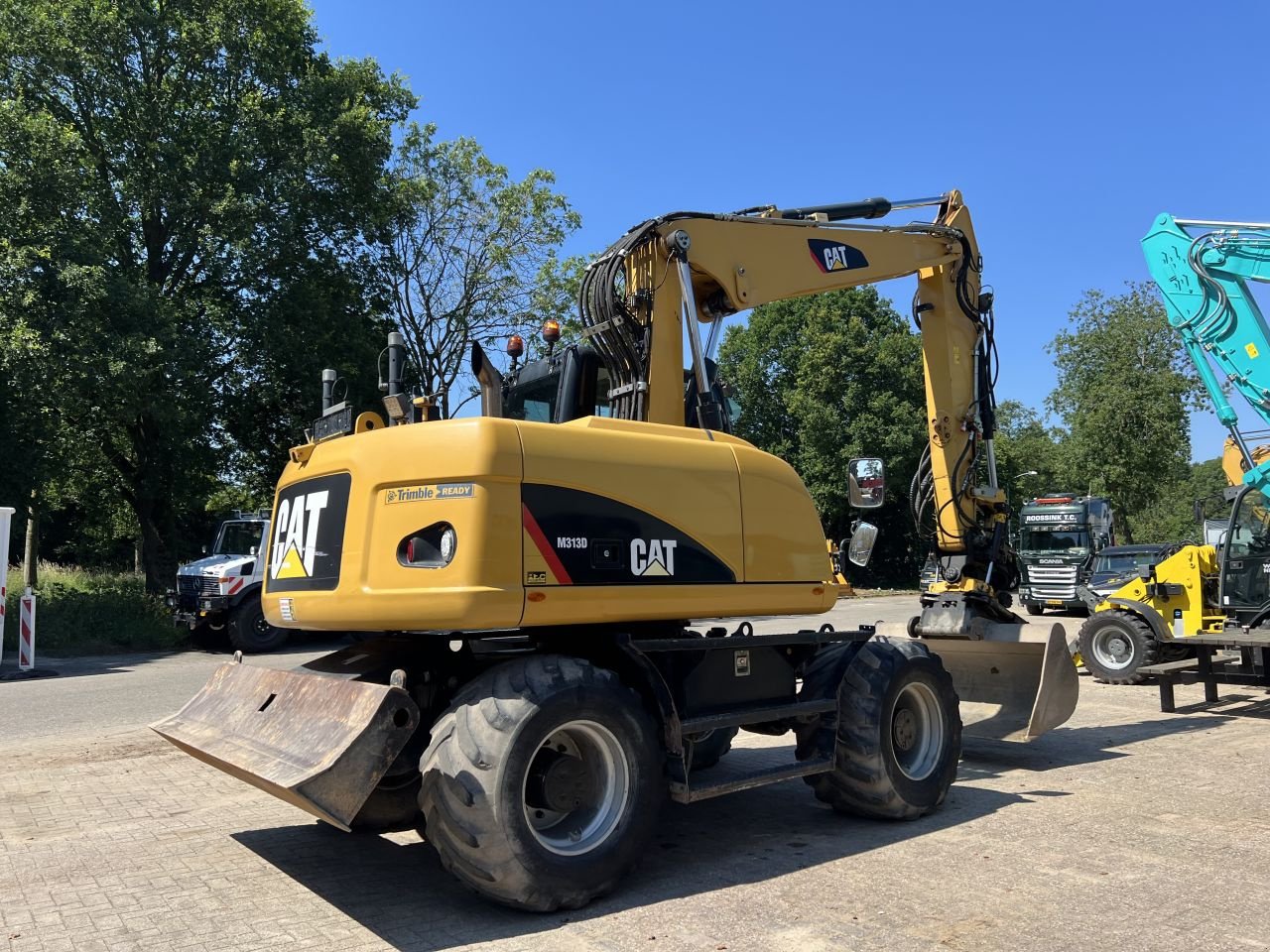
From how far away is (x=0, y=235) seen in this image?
59.1ft

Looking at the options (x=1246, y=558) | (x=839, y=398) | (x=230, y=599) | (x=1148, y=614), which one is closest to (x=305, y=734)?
(x=1148, y=614)

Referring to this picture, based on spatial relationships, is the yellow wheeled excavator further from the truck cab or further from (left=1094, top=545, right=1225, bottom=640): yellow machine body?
the truck cab

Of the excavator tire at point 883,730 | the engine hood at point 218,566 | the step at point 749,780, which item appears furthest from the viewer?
the engine hood at point 218,566

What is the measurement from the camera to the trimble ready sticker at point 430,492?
446 centimetres

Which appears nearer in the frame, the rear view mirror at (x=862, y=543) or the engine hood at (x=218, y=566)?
the rear view mirror at (x=862, y=543)

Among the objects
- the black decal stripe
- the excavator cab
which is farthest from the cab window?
the black decal stripe

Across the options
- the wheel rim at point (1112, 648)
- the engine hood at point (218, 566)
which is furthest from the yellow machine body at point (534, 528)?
the engine hood at point (218, 566)

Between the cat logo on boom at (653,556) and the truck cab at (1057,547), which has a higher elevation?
the truck cab at (1057,547)

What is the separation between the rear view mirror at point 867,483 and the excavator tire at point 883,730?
892mm

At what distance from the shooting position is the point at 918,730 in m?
6.40

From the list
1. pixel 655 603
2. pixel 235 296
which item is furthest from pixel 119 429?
pixel 655 603

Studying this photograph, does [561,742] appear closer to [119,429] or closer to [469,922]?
[469,922]

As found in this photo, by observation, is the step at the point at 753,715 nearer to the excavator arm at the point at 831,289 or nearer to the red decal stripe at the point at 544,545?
the red decal stripe at the point at 544,545

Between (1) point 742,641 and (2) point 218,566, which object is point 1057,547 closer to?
(2) point 218,566
